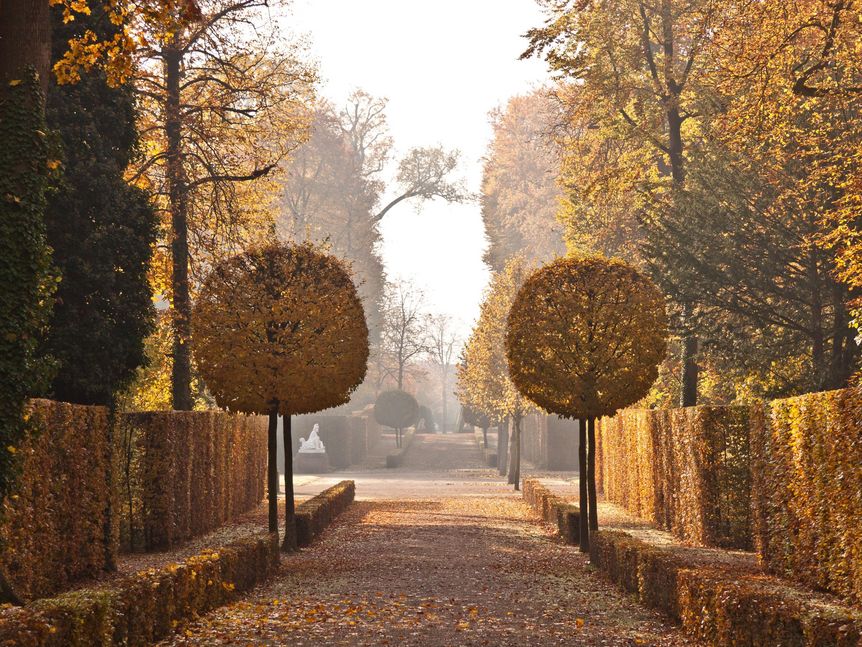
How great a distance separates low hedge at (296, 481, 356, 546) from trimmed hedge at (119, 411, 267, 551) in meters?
1.73

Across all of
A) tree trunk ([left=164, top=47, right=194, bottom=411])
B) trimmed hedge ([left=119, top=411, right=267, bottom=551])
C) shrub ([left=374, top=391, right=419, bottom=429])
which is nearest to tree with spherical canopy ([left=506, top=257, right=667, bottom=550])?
trimmed hedge ([left=119, top=411, right=267, bottom=551])

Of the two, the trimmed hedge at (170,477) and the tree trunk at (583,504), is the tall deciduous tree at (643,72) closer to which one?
the tree trunk at (583,504)

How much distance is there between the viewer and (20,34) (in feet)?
34.5

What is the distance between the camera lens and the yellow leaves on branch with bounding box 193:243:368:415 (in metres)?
16.7

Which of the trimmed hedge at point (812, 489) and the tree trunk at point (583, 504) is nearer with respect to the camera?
the trimmed hedge at point (812, 489)

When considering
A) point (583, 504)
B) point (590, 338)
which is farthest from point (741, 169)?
point (583, 504)

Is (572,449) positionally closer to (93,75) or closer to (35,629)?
(93,75)

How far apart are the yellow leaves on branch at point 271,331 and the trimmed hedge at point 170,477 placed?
1198 mm

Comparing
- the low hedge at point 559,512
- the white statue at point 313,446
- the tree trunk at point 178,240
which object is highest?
the tree trunk at point 178,240

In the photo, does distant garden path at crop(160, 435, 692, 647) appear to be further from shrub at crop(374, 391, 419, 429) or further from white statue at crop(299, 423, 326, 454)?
shrub at crop(374, 391, 419, 429)

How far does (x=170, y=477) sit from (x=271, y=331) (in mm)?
2894

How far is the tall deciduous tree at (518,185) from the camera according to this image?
64.1 m

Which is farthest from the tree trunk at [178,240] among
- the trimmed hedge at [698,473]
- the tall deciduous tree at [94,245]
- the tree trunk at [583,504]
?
the trimmed hedge at [698,473]

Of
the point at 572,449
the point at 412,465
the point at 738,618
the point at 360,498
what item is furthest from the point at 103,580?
the point at 412,465
